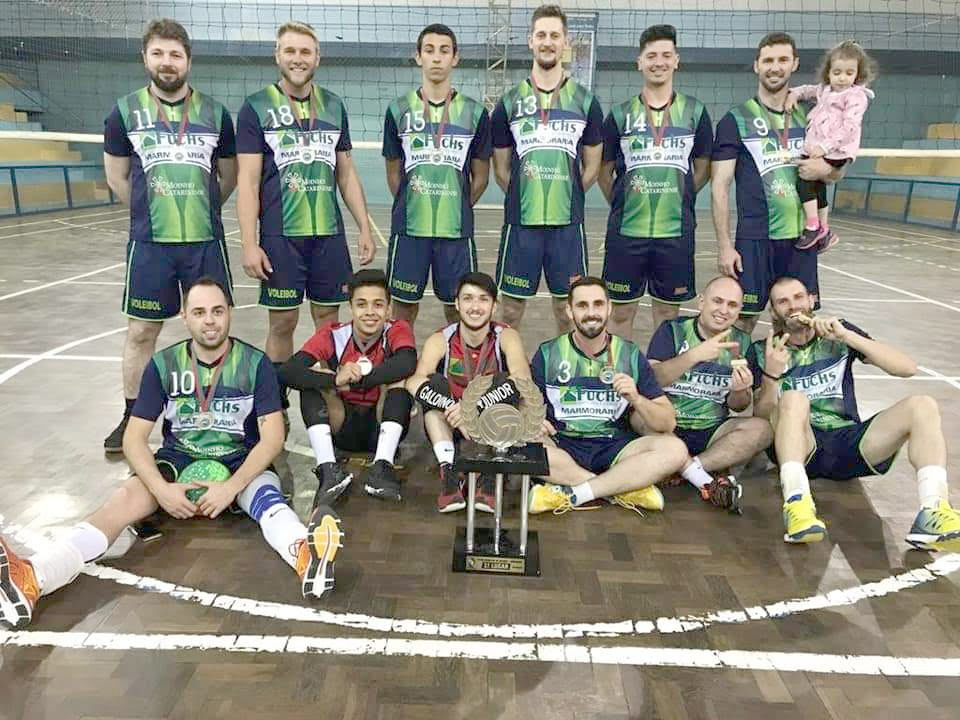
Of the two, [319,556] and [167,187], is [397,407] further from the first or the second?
[167,187]

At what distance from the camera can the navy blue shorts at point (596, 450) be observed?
357cm

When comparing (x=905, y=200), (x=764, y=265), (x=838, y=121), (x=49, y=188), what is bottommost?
(x=49, y=188)

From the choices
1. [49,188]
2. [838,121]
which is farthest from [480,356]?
[49,188]

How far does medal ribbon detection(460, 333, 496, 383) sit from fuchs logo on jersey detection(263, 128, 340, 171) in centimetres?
139

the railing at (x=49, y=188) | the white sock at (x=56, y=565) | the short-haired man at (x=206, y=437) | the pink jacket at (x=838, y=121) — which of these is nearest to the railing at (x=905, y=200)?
the pink jacket at (x=838, y=121)

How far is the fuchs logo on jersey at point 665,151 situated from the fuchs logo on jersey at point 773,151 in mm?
346

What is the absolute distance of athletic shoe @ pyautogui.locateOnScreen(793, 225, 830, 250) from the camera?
169 inches

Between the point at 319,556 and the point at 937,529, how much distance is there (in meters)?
2.47

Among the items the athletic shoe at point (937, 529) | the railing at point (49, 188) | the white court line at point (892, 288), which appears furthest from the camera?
the railing at point (49, 188)

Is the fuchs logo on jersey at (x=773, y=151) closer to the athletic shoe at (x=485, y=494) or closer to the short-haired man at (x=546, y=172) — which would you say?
the short-haired man at (x=546, y=172)

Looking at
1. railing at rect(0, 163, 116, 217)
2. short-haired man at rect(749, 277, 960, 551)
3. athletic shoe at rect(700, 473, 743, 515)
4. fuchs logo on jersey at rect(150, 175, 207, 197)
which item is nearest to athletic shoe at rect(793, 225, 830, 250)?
short-haired man at rect(749, 277, 960, 551)

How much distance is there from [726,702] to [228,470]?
2.21m

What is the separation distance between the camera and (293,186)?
13.7 feet

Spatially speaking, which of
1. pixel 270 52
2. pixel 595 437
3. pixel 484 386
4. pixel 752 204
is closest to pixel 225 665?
pixel 484 386
